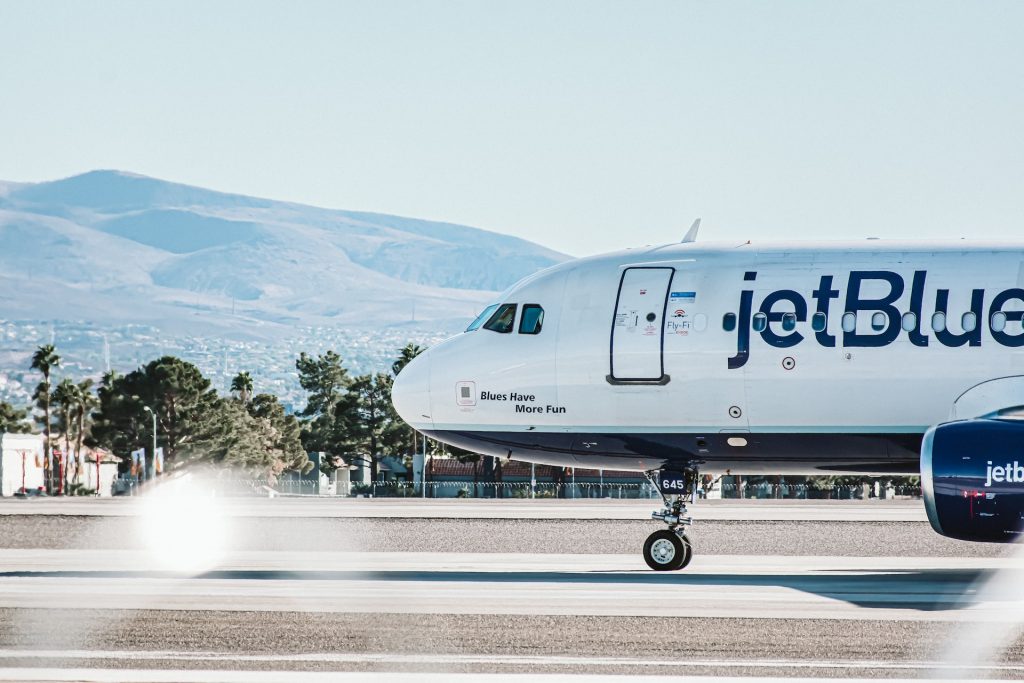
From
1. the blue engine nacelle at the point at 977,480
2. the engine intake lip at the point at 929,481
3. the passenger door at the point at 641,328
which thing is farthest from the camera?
the passenger door at the point at 641,328

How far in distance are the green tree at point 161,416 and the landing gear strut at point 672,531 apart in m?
106

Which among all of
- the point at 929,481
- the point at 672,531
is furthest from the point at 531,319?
the point at 929,481

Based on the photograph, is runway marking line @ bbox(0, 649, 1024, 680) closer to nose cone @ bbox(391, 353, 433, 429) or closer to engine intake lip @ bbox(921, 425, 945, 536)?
engine intake lip @ bbox(921, 425, 945, 536)

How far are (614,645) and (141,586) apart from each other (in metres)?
9.28

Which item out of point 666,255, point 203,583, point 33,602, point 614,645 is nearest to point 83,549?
point 203,583

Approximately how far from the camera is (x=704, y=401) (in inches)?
985

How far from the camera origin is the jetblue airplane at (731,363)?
2386cm

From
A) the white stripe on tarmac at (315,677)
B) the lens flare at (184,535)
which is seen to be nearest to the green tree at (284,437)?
the lens flare at (184,535)

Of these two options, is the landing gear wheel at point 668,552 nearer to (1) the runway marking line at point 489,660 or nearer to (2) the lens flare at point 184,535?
(2) the lens flare at point 184,535

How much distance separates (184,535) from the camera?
39906 mm

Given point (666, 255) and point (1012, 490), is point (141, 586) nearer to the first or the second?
point (666, 255)

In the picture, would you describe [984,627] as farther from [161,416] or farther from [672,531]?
[161,416]

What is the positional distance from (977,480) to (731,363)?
492 cm

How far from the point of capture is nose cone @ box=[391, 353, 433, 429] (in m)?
26.8
